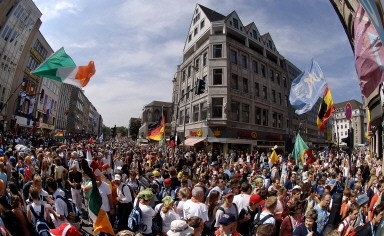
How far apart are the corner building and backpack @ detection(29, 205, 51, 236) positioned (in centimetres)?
2420

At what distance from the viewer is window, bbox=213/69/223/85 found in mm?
35500

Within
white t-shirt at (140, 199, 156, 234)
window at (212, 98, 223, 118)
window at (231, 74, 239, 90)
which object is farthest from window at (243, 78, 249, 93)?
white t-shirt at (140, 199, 156, 234)

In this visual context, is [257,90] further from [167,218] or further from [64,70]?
[167,218]

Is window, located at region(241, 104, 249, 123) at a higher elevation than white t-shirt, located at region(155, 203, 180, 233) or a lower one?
higher

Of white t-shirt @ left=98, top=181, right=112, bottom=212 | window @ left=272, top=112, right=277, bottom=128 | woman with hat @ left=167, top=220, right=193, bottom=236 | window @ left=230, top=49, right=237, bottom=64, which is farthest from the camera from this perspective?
window @ left=272, top=112, right=277, bottom=128

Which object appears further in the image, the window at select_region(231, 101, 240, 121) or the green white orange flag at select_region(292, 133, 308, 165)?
the window at select_region(231, 101, 240, 121)

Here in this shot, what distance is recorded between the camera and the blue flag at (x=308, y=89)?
566 inches

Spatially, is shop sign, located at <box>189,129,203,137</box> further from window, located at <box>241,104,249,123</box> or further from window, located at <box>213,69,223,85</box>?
window, located at <box>213,69,223,85</box>

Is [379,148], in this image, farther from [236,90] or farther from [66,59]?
[66,59]

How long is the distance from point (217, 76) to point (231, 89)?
88.1 inches

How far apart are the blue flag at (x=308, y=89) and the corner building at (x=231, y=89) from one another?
15.9m

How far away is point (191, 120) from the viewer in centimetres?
3928

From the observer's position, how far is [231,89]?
Result: 35719 millimetres

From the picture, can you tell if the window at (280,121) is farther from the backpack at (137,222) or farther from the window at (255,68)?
the backpack at (137,222)
